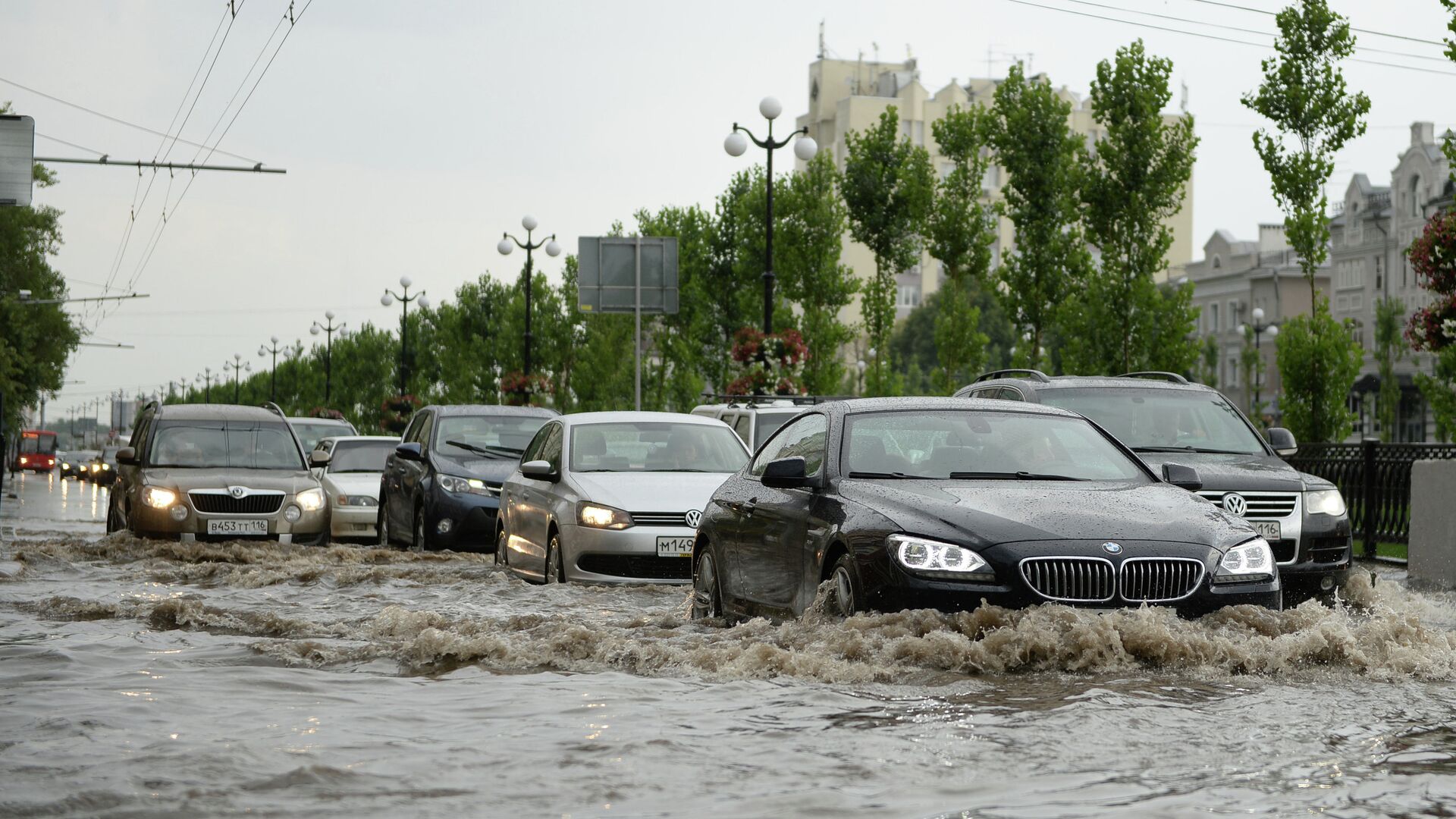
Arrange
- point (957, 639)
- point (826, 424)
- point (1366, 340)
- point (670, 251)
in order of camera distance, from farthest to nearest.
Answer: point (1366, 340), point (670, 251), point (826, 424), point (957, 639)

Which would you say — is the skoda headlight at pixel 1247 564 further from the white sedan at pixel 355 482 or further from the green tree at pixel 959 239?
the green tree at pixel 959 239

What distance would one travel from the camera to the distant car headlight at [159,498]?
61.2 ft

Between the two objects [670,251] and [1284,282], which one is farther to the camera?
[1284,282]

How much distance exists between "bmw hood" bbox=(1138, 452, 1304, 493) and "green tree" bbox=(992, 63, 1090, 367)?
72.0 feet

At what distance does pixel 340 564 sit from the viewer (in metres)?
16.7

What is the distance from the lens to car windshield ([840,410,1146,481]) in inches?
359

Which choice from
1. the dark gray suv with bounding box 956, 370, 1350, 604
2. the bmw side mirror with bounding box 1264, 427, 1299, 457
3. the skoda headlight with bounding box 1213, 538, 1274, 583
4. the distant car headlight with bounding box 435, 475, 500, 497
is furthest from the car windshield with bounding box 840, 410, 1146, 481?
the distant car headlight with bounding box 435, 475, 500, 497

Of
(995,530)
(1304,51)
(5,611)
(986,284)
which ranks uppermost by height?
(1304,51)

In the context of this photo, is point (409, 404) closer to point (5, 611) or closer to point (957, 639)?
point (5, 611)

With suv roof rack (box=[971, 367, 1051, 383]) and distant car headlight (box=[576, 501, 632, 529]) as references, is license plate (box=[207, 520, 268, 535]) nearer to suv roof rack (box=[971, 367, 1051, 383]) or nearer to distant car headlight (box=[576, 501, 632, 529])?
distant car headlight (box=[576, 501, 632, 529])

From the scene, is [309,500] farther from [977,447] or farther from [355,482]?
[977,447]

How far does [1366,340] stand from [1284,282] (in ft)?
22.7

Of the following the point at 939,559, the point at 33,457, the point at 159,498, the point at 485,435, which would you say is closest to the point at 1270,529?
the point at 939,559

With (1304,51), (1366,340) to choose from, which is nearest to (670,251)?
(1304,51)
